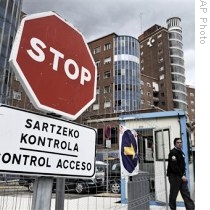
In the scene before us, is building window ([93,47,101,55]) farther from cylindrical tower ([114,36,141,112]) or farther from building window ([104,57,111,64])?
cylindrical tower ([114,36,141,112])

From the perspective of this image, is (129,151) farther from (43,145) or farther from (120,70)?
(120,70)

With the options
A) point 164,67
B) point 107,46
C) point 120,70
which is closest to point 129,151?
point 120,70

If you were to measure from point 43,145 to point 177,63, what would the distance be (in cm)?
6768

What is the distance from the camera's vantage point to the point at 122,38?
1984 inches

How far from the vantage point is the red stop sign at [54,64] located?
1.31 m

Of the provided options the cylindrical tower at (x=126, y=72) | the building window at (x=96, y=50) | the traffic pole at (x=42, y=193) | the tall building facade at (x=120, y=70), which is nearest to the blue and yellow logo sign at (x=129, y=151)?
the traffic pole at (x=42, y=193)

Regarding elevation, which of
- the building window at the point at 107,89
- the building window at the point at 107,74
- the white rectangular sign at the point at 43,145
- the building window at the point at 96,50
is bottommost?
the white rectangular sign at the point at 43,145

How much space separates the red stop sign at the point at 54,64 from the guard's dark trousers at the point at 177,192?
4.94 m

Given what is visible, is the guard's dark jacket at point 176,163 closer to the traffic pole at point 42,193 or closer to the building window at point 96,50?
the traffic pole at point 42,193

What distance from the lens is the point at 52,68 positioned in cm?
145

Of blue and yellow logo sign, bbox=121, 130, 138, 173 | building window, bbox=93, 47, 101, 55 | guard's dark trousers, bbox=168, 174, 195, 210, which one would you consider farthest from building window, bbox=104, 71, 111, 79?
blue and yellow logo sign, bbox=121, 130, 138, 173
